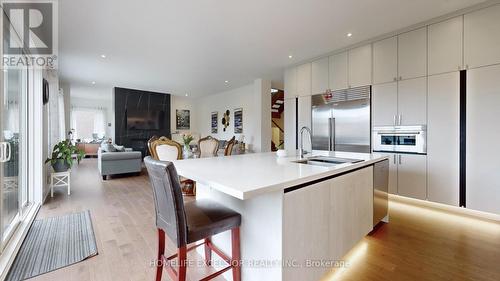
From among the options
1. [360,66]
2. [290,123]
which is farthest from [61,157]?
[360,66]

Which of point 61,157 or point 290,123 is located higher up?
point 290,123

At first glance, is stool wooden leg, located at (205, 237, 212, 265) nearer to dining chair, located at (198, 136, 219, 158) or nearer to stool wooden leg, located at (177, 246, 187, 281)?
stool wooden leg, located at (177, 246, 187, 281)

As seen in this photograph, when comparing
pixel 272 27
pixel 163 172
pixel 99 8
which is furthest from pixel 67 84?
pixel 163 172

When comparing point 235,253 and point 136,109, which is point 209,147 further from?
point 136,109

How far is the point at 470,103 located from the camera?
9.36 ft

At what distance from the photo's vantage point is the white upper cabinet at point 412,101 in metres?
3.24

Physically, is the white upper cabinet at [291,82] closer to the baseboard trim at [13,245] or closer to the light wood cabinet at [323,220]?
the light wood cabinet at [323,220]

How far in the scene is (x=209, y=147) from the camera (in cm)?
428

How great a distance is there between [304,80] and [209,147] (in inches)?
105

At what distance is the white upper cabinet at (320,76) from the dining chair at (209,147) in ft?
7.98

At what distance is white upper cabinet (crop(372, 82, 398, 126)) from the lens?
354 centimetres

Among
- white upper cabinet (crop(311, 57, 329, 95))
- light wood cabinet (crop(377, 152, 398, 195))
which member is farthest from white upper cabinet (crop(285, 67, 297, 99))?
light wood cabinet (crop(377, 152, 398, 195))

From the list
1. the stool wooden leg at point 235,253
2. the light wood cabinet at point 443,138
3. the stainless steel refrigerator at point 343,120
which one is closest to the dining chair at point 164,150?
the stool wooden leg at point 235,253

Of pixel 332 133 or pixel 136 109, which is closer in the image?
pixel 332 133
